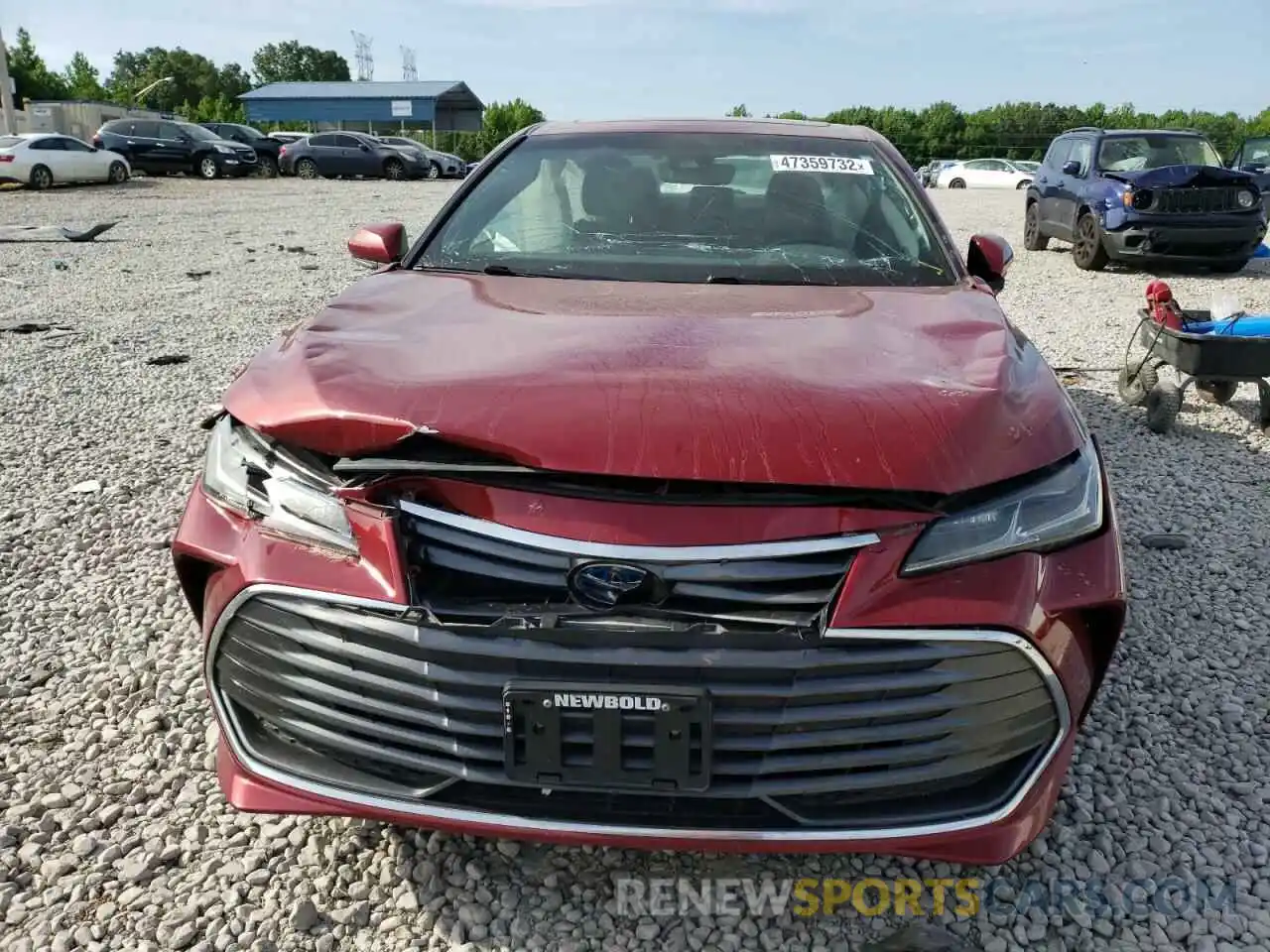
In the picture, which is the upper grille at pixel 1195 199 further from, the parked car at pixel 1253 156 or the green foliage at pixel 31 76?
the green foliage at pixel 31 76

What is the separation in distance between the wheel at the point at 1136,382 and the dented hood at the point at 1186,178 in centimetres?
598

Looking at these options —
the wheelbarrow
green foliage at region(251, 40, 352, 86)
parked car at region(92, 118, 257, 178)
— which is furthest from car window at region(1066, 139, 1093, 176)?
green foliage at region(251, 40, 352, 86)

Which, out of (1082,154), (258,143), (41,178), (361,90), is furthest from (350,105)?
(1082,154)

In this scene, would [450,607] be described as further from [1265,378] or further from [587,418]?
[1265,378]

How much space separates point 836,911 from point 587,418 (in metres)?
1.14

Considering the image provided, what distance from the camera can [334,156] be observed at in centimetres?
2883

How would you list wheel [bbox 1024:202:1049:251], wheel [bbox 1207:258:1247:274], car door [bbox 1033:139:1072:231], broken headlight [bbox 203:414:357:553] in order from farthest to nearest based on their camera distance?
wheel [bbox 1024:202:1049:251], car door [bbox 1033:139:1072:231], wheel [bbox 1207:258:1247:274], broken headlight [bbox 203:414:357:553]

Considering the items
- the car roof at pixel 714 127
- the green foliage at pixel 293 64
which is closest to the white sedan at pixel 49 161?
the car roof at pixel 714 127

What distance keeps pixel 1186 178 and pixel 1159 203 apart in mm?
387

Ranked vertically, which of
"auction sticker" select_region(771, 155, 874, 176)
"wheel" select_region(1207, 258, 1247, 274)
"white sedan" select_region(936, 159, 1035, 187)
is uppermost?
"auction sticker" select_region(771, 155, 874, 176)

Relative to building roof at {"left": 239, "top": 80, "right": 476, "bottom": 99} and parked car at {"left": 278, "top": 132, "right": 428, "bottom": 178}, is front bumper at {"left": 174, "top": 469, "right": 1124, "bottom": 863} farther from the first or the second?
building roof at {"left": 239, "top": 80, "right": 476, "bottom": 99}

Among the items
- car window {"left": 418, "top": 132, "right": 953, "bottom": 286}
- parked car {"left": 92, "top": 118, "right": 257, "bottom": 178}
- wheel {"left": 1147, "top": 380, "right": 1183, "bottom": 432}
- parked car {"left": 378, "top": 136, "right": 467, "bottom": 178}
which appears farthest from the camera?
parked car {"left": 378, "top": 136, "right": 467, "bottom": 178}

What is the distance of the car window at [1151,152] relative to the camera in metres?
11.2

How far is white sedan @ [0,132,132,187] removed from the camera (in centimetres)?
2008
